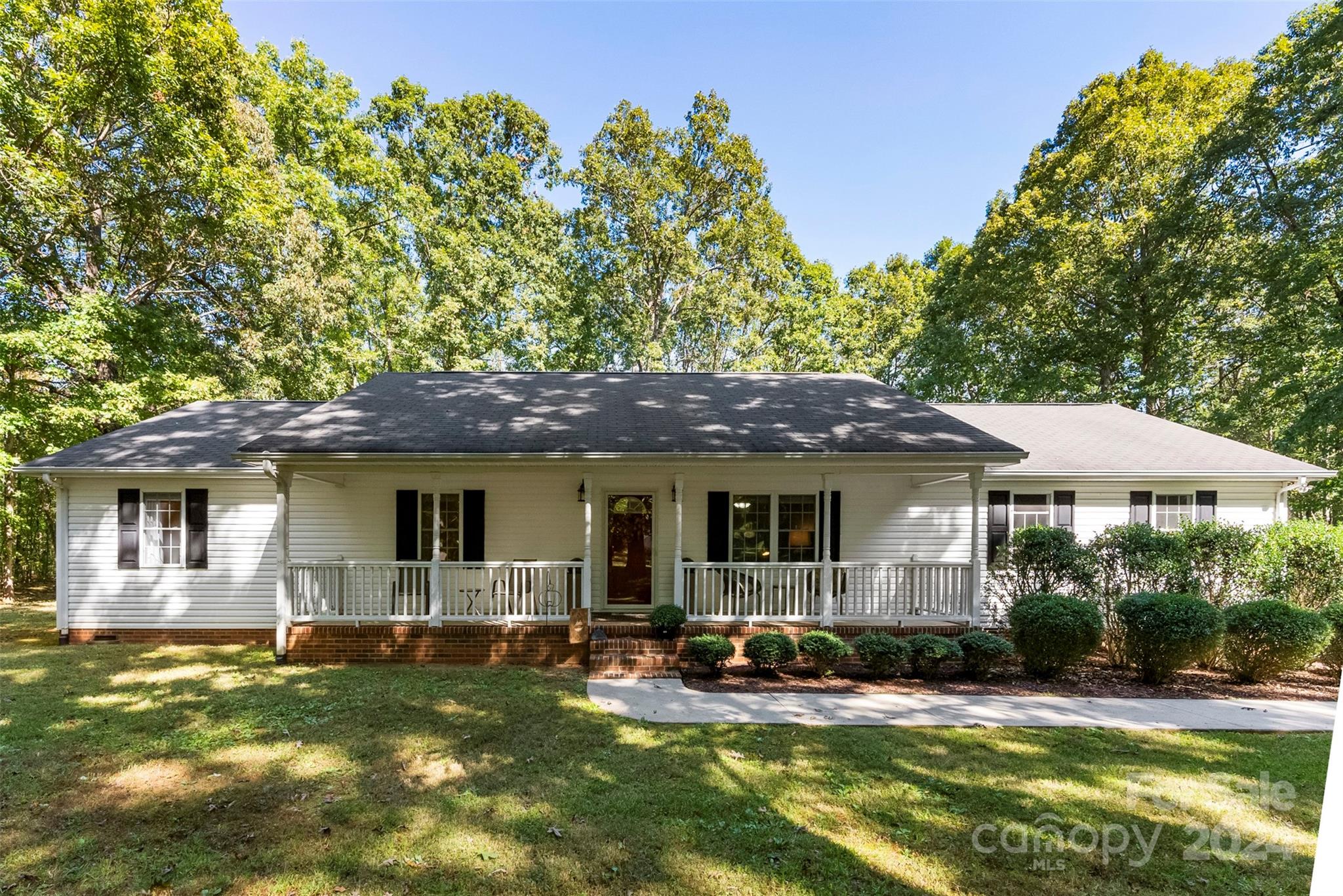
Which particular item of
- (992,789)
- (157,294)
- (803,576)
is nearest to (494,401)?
(803,576)

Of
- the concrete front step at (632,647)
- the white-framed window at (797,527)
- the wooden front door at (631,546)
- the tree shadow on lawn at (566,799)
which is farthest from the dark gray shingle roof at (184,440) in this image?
the white-framed window at (797,527)

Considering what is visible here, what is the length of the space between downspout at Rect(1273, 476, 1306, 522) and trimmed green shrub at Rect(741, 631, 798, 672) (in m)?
10.6

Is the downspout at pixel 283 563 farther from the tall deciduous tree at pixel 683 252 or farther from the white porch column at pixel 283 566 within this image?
the tall deciduous tree at pixel 683 252

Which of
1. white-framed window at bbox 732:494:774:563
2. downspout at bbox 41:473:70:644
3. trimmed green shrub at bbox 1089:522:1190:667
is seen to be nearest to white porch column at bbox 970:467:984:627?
trimmed green shrub at bbox 1089:522:1190:667

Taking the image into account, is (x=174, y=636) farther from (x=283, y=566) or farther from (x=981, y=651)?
(x=981, y=651)

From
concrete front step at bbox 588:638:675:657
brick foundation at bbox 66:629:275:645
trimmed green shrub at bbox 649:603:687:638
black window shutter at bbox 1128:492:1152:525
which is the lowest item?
brick foundation at bbox 66:629:275:645

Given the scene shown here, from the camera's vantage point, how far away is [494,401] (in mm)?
10352

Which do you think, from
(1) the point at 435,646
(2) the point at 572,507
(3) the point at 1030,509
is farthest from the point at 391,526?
(3) the point at 1030,509

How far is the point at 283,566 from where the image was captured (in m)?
7.95

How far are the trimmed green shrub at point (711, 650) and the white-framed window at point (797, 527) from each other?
2.83 metres

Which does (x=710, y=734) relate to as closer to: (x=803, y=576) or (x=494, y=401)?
(x=803, y=576)

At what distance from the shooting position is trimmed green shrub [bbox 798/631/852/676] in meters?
7.32

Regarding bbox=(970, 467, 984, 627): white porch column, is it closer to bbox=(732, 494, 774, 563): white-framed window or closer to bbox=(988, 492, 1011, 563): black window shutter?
bbox=(988, 492, 1011, 563): black window shutter

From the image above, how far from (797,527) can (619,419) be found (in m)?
3.84
